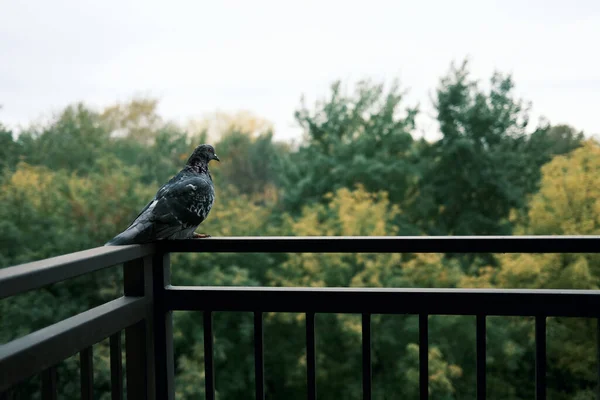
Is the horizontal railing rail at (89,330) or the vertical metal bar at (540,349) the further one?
the vertical metal bar at (540,349)

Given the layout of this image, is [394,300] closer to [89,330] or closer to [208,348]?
[208,348]

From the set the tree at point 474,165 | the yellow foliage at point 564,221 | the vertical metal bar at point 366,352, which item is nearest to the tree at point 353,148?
the tree at point 474,165

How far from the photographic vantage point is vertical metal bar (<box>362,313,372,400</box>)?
143 centimetres

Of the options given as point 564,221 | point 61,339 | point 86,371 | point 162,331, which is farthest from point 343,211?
point 61,339

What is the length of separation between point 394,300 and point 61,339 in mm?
710

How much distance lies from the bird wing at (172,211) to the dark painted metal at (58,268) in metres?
0.08

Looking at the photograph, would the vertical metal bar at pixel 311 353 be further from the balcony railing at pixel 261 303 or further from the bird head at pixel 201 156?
the bird head at pixel 201 156

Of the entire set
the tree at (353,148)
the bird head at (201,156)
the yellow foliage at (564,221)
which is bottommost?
the yellow foliage at (564,221)

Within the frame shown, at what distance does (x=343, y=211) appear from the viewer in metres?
14.6

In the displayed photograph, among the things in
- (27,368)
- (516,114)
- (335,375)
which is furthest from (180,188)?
(516,114)

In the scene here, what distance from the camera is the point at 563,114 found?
54.1 ft

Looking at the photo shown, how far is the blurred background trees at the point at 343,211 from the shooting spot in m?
12.1

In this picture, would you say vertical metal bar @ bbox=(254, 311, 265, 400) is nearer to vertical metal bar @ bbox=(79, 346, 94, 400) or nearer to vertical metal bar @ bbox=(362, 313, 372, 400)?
vertical metal bar @ bbox=(362, 313, 372, 400)

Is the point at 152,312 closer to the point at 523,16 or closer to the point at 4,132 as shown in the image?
the point at 4,132
